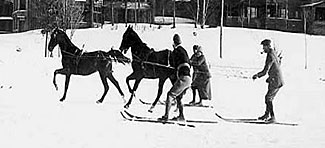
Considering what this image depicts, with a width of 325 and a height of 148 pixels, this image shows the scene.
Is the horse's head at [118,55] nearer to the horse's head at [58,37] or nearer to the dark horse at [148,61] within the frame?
the dark horse at [148,61]

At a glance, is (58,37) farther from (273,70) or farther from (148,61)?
(273,70)

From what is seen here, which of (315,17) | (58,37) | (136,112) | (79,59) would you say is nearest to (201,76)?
(136,112)

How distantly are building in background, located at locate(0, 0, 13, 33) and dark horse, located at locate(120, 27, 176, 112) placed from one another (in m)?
49.1

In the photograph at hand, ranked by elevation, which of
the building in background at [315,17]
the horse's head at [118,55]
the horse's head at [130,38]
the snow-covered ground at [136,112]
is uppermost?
the building in background at [315,17]

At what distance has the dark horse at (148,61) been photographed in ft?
54.0

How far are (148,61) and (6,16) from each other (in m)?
51.1

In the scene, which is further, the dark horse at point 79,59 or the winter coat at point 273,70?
the dark horse at point 79,59

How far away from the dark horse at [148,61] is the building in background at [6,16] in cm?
4914

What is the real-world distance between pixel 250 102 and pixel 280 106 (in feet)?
4.60

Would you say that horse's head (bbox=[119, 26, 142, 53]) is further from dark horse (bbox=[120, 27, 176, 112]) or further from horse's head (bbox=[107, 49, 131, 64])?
horse's head (bbox=[107, 49, 131, 64])

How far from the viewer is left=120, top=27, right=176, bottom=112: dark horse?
54.0ft

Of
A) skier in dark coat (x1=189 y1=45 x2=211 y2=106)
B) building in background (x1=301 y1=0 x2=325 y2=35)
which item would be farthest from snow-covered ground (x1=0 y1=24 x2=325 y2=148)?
building in background (x1=301 y1=0 x2=325 y2=35)

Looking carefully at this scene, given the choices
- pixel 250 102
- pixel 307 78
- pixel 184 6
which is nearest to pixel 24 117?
pixel 250 102

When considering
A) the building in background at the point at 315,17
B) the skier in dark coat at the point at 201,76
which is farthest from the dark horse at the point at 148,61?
the building in background at the point at 315,17
